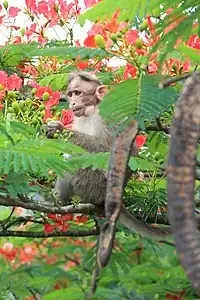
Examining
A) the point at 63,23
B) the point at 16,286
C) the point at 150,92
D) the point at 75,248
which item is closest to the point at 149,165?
the point at 150,92

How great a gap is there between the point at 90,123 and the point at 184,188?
603 centimetres

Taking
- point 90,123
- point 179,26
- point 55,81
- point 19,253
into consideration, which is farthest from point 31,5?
point 179,26

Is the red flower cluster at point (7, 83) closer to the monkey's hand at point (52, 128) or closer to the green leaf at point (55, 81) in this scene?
the monkey's hand at point (52, 128)

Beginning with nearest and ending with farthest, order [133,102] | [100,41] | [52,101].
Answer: [133,102] → [100,41] → [52,101]

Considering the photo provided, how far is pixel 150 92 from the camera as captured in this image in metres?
3.24

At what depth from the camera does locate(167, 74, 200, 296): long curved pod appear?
101 cm

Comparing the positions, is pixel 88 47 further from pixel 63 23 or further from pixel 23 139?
pixel 63 23

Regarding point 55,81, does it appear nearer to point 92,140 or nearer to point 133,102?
point 92,140

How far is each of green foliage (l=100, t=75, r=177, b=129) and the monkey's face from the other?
10.0 feet

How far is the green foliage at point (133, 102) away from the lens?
3.09 metres

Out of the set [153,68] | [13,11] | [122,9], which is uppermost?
[13,11]

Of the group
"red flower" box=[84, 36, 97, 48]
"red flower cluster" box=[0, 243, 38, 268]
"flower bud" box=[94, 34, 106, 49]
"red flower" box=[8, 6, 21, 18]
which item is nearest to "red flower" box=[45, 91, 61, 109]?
"red flower" box=[84, 36, 97, 48]

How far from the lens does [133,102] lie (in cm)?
313

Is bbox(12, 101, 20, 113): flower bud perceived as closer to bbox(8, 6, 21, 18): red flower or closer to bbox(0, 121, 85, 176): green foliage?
bbox(0, 121, 85, 176): green foliage
